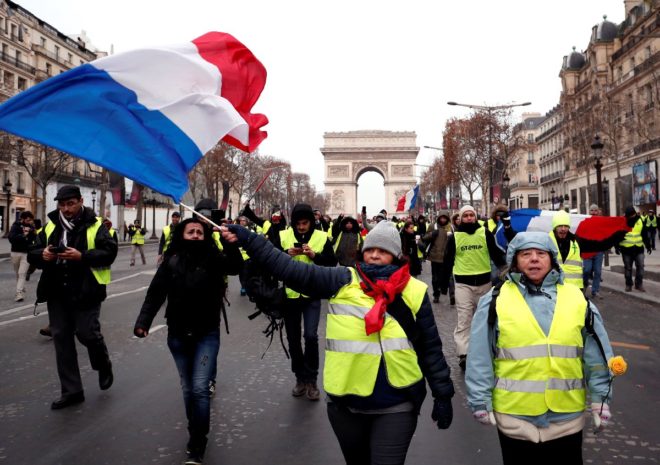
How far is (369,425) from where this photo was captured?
258 centimetres

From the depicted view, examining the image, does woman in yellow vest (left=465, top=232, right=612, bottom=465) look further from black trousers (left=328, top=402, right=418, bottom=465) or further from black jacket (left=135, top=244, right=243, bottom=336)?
black jacket (left=135, top=244, right=243, bottom=336)

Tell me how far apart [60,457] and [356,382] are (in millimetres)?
2173

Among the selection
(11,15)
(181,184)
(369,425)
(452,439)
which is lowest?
(452,439)

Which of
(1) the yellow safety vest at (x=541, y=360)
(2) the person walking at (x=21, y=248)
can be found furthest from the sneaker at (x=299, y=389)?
(2) the person walking at (x=21, y=248)

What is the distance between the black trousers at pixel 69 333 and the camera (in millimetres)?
4566

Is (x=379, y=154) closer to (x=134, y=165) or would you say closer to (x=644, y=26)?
(x=644, y=26)

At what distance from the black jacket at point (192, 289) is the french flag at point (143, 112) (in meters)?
0.58

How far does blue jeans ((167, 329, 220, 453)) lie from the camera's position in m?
3.49

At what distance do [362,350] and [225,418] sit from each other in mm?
2147

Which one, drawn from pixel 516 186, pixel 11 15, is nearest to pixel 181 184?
pixel 11 15

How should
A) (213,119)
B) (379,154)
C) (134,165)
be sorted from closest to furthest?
1. (134,165)
2. (213,119)
3. (379,154)

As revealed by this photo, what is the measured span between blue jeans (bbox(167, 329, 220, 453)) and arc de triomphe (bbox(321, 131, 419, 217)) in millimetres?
70421

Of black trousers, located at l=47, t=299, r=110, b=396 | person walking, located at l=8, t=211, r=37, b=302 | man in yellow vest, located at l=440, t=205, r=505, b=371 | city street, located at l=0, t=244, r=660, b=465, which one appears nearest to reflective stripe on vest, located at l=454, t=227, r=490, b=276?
man in yellow vest, located at l=440, t=205, r=505, b=371

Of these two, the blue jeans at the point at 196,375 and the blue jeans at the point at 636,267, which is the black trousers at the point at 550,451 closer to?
the blue jeans at the point at 196,375
